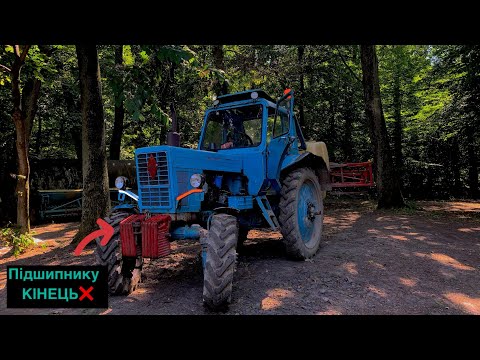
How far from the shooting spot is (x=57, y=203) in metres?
12.7

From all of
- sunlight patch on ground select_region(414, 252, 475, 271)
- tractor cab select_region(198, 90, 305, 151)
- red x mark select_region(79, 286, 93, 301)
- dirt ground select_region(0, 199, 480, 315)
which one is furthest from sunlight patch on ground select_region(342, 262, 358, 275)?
red x mark select_region(79, 286, 93, 301)

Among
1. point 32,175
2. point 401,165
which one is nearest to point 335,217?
point 401,165

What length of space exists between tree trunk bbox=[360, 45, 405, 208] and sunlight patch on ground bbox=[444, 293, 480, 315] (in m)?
7.88

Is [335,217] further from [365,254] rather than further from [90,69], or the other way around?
[90,69]

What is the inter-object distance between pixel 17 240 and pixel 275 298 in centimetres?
626

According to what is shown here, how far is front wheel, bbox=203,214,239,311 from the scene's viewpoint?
11.5ft

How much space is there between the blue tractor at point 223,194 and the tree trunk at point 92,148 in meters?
2.97

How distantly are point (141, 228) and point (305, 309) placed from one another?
202 centimetres

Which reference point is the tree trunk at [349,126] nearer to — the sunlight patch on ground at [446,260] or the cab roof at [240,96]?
the sunlight patch on ground at [446,260]

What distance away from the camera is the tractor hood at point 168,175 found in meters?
4.18

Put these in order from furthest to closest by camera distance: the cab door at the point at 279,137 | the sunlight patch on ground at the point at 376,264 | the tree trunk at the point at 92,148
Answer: the tree trunk at the point at 92,148 < the cab door at the point at 279,137 < the sunlight patch on ground at the point at 376,264

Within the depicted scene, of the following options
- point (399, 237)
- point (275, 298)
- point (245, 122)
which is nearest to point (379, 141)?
point (399, 237)

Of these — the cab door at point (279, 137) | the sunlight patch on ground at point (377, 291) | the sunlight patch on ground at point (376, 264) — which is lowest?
the sunlight patch on ground at point (377, 291)

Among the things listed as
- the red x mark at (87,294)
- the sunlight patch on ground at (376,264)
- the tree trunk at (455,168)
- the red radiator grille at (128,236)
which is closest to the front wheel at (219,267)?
the red radiator grille at (128,236)
